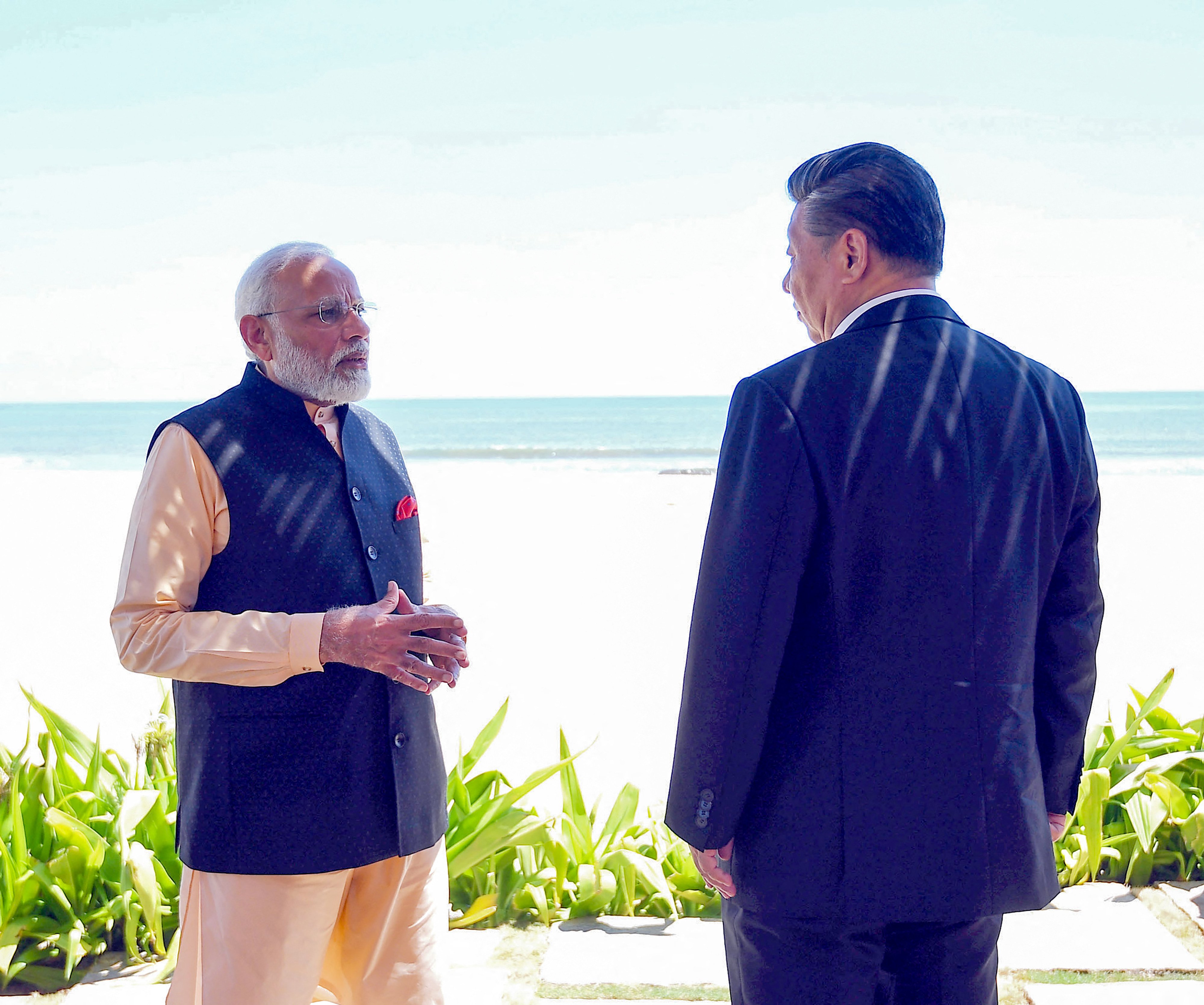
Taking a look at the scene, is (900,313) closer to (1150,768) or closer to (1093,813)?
(1093,813)

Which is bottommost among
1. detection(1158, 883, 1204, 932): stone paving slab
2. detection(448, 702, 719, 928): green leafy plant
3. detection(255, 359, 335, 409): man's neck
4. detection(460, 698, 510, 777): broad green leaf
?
detection(1158, 883, 1204, 932): stone paving slab

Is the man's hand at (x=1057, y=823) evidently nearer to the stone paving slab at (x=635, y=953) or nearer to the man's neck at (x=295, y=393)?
the stone paving slab at (x=635, y=953)

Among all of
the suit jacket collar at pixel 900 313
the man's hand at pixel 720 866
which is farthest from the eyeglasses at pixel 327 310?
the man's hand at pixel 720 866

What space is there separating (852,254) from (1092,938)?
2172 mm

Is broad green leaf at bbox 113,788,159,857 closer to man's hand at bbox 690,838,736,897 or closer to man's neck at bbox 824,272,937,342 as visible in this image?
A: man's hand at bbox 690,838,736,897

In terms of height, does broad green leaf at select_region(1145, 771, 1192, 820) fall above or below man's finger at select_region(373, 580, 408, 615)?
below

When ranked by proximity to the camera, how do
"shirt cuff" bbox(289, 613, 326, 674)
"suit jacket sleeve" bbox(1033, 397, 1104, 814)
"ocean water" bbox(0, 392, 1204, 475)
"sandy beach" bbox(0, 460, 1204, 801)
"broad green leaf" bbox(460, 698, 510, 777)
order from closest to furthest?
"suit jacket sleeve" bbox(1033, 397, 1104, 814) < "shirt cuff" bbox(289, 613, 326, 674) < "broad green leaf" bbox(460, 698, 510, 777) < "sandy beach" bbox(0, 460, 1204, 801) < "ocean water" bbox(0, 392, 1204, 475)

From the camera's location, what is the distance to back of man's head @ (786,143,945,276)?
1648 mm

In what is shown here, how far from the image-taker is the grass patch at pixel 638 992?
2627mm

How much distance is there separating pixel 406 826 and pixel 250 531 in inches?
25.2

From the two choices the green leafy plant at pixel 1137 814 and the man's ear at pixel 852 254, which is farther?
the green leafy plant at pixel 1137 814

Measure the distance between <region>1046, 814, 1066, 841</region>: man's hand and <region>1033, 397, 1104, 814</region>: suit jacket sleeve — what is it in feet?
0.45

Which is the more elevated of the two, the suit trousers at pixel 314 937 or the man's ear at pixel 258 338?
the man's ear at pixel 258 338

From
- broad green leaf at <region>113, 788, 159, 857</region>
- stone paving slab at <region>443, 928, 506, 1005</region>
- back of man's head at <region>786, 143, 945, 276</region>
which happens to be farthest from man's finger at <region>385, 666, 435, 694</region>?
broad green leaf at <region>113, 788, 159, 857</region>
